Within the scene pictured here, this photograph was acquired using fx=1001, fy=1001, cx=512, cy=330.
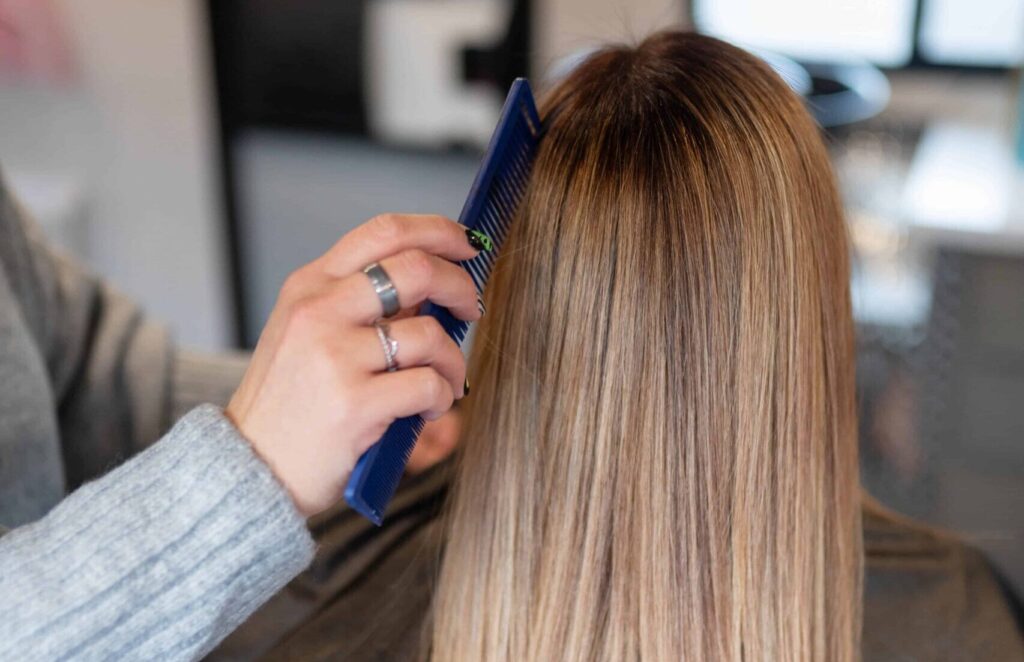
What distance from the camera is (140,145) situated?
2.63 m

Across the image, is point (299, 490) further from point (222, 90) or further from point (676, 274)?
point (222, 90)

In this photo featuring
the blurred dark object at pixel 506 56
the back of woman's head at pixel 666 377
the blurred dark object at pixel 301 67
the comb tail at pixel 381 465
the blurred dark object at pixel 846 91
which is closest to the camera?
the comb tail at pixel 381 465

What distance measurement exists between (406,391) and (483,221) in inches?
6.2

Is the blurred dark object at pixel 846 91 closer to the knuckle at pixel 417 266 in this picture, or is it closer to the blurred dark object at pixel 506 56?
the blurred dark object at pixel 506 56

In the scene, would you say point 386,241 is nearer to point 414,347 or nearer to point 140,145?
point 414,347

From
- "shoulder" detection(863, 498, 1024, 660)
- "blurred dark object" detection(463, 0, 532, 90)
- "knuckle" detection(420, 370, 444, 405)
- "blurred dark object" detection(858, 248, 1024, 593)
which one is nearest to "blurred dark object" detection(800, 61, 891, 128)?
"blurred dark object" detection(858, 248, 1024, 593)

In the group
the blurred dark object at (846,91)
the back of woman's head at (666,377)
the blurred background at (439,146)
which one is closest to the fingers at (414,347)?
the back of woman's head at (666,377)

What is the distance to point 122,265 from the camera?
2744 millimetres

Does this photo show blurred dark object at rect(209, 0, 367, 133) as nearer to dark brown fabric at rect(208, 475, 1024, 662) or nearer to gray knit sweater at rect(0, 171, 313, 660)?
dark brown fabric at rect(208, 475, 1024, 662)

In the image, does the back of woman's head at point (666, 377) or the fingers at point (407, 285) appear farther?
the back of woman's head at point (666, 377)

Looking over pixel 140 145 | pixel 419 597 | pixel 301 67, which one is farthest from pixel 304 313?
pixel 140 145

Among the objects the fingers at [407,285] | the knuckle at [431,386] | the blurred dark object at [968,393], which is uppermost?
the fingers at [407,285]

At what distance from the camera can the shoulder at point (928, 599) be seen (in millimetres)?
940

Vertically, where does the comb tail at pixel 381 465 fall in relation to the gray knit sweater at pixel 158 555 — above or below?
above
